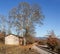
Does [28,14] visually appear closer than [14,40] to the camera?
Yes

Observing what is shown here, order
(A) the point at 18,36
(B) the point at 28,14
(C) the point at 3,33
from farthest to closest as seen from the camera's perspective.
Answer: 1. (C) the point at 3,33
2. (A) the point at 18,36
3. (B) the point at 28,14

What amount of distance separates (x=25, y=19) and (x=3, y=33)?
1006 inches

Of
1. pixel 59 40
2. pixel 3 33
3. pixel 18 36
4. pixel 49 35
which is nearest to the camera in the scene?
pixel 59 40

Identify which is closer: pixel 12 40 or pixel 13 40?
pixel 12 40

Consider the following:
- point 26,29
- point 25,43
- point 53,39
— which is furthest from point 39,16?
point 53,39

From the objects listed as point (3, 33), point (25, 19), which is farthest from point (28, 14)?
point (3, 33)

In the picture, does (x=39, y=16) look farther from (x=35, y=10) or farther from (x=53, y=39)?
(x=53, y=39)

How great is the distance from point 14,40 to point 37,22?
550 inches

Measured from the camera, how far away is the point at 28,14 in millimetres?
58906

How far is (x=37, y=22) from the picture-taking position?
59.3m

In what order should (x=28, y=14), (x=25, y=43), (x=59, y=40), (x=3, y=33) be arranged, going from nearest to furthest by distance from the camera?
(x=59, y=40), (x=28, y=14), (x=25, y=43), (x=3, y=33)

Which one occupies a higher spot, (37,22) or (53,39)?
(37,22)

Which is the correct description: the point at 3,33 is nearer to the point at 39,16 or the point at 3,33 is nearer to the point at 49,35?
the point at 39,16

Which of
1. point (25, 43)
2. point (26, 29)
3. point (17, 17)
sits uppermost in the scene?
point (17, 17)
